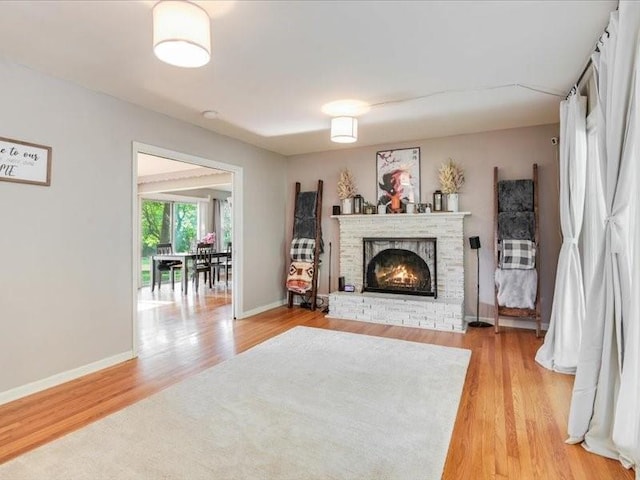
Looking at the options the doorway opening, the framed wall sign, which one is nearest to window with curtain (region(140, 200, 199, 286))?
the doorway opening

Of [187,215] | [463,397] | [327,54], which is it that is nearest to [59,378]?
[463,397]

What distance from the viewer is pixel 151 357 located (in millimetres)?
3477

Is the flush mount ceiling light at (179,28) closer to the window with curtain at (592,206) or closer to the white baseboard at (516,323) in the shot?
the window with curtain at (592,206)

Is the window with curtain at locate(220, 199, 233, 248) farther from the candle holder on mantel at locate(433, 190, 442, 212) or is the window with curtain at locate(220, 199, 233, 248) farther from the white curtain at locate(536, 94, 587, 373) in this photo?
the white curtain at locate(536, 94, 587, 373)

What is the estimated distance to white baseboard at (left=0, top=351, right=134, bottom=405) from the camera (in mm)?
2629

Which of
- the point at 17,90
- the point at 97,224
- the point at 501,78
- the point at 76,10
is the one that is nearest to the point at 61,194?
the point at 97,224

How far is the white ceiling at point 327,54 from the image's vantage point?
2059mm

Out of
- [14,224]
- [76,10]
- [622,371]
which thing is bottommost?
[622,371]

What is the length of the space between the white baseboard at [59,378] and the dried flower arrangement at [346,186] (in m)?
3.48

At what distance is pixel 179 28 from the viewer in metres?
1.84

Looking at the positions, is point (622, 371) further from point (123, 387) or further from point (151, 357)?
point (151, 357)

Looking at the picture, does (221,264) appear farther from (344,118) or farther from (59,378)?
(344,118)

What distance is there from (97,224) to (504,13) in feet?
11.6

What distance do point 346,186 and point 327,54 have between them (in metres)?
2.92
